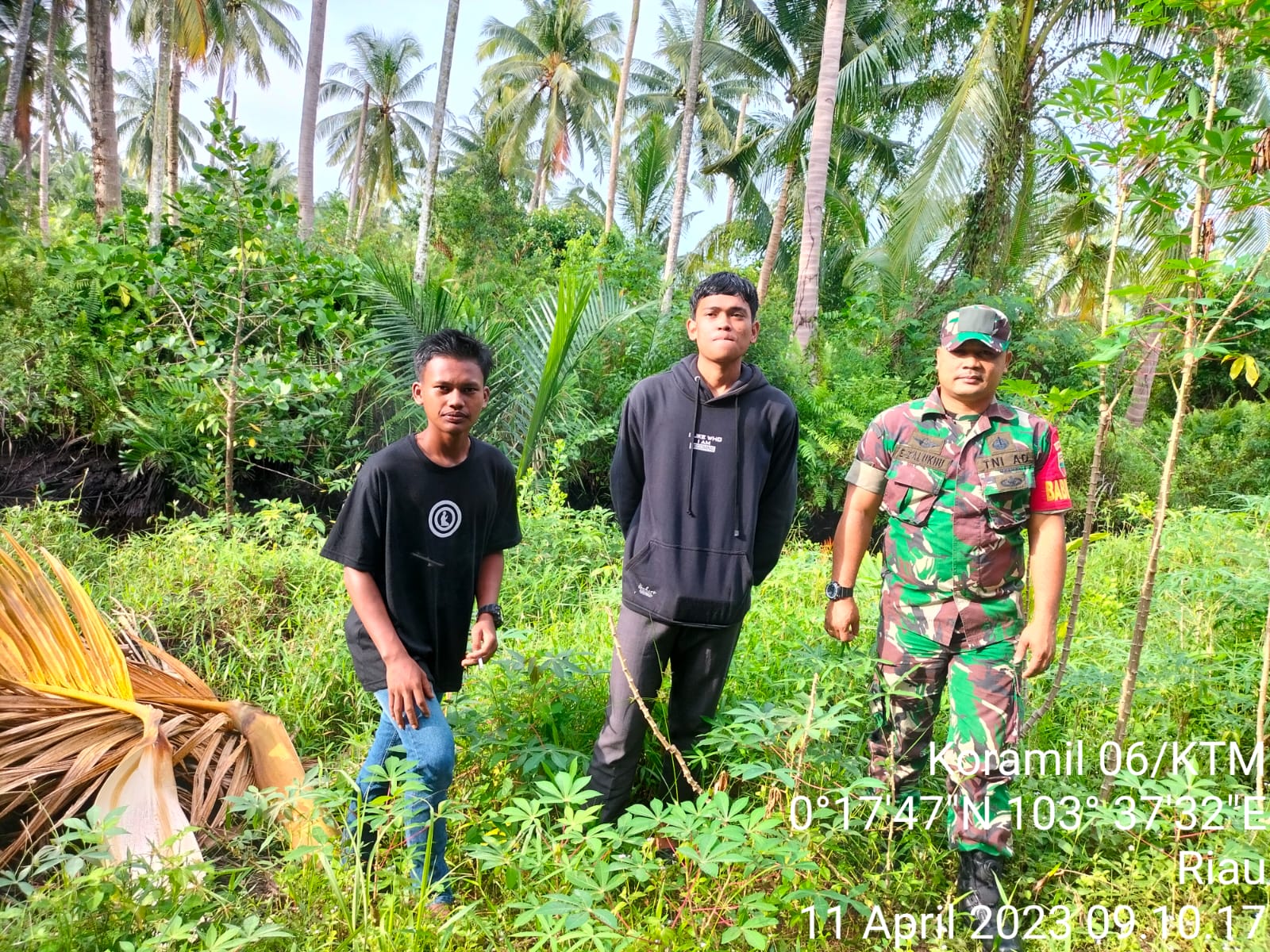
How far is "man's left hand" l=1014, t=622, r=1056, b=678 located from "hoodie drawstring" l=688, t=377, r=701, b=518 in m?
1.01

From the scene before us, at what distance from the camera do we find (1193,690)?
3088mm

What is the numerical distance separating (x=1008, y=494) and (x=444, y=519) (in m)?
1.60

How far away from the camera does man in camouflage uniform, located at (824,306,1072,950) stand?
7.32 ft

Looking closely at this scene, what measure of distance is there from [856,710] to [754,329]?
1.48 meters

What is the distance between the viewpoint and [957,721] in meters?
2.29

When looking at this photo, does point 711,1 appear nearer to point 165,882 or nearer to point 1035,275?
Result: point 1035,275

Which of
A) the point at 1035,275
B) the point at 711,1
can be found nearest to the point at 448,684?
the point at 711,1

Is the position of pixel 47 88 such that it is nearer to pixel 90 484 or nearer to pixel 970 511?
pixel 90 484

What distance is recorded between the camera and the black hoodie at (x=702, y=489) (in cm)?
222

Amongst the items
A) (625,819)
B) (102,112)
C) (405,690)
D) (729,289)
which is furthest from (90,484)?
(102,112)

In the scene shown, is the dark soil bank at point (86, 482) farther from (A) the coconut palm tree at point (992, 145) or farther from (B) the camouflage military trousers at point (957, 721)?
(A) the coconut palm tree at point (992, 145)

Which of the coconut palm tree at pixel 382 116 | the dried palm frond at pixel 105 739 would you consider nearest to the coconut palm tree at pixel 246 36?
the coconut palm tree at pixel 382 116

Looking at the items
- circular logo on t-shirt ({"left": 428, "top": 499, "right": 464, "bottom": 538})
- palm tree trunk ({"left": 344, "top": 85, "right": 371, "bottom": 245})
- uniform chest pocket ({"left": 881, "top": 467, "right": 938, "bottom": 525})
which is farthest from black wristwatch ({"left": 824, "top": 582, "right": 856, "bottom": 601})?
palm tree trunk ({"left": 344, "top": 85, "right": 371, "bottom": 245})

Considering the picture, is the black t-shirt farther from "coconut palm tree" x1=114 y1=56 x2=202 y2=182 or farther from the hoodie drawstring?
"coconut palm tree" x1=114 y1=56 x2=202 y2=182
